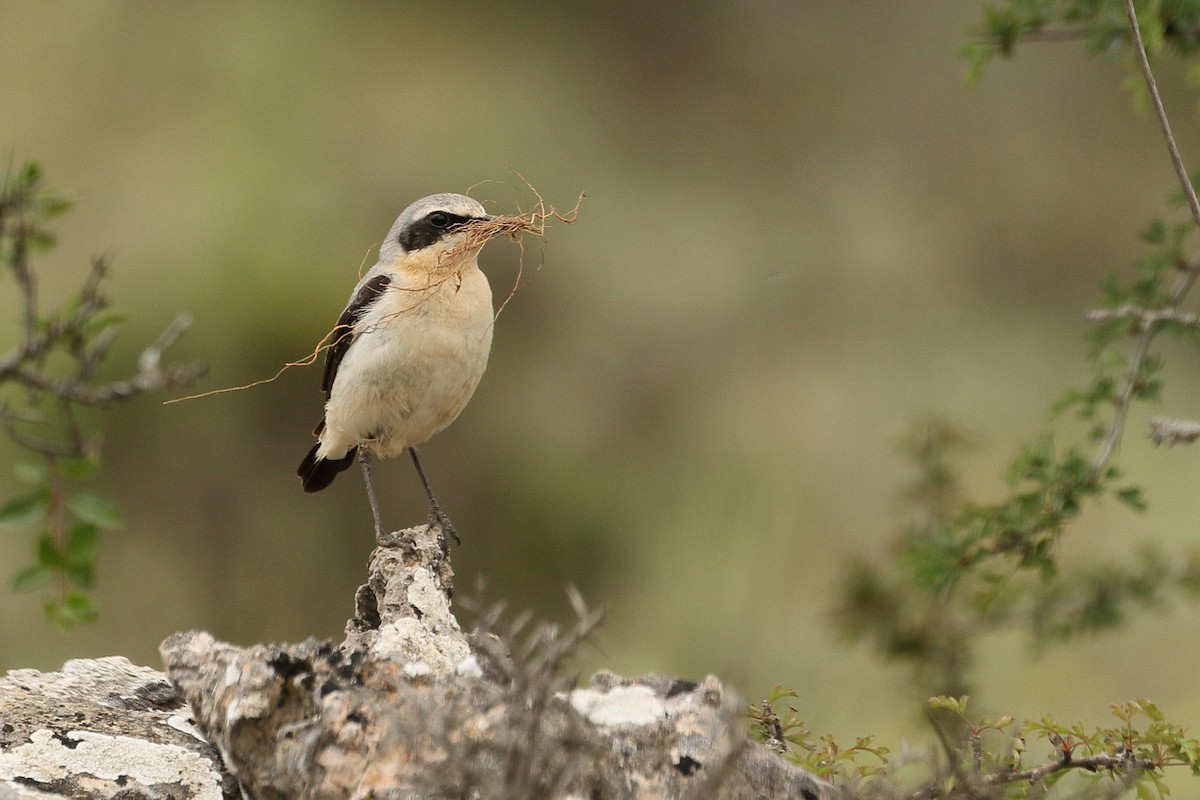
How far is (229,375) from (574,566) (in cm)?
335

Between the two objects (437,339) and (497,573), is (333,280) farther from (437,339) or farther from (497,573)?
(437,339)

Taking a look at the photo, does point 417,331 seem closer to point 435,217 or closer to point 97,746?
point 435,217

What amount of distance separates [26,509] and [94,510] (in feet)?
0.59

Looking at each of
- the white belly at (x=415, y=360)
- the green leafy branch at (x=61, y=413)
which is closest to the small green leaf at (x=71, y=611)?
Answer: the green leafy branch at (x=61, y=413)

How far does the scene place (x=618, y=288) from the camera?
481 inches

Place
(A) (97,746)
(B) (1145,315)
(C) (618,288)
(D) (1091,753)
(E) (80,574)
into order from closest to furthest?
1. (D) (1091,753)
2. (A) (97,746)
3. (E) (80,574)
4. (B) (1145,315)
5. (C) (618,288)

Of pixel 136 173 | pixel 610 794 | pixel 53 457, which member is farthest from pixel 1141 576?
pixel 136 173

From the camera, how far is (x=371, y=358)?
5.15 m

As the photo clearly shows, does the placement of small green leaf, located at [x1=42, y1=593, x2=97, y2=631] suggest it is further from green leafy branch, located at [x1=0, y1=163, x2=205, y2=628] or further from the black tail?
the black tail

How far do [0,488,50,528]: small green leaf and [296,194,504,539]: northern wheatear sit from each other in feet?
5.88

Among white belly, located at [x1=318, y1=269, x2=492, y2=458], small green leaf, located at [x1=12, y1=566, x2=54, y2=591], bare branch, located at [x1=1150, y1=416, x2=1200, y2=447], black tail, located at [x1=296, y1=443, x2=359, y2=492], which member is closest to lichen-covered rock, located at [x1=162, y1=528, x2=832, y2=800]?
small green leaf, located at [x1=12, y1=566, x2=54, y2=591]

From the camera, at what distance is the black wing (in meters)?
5.33

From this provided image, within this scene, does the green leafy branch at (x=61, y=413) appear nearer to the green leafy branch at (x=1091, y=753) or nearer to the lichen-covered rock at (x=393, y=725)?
the lichen-covered rock at (x=393, y=725)

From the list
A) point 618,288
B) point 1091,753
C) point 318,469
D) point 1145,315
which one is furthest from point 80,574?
point 618,288
